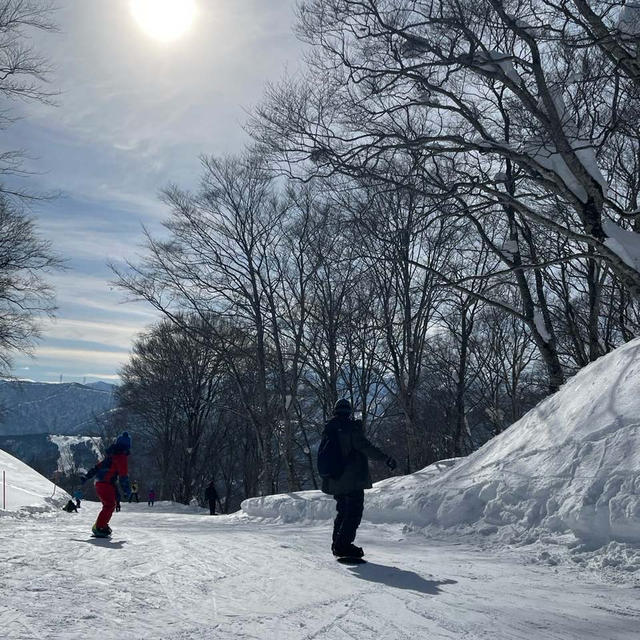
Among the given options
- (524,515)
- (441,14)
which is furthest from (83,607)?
(441,14)

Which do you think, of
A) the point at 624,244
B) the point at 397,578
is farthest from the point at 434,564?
the point at 624,244

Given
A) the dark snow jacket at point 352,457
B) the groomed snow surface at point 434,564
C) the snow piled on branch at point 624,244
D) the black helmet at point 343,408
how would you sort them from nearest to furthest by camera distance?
the groomed snow surface at point 434,564 < the dark snow jacket at point 352,457 < the black helmet at point 343,408 < the snow piled on branch at point 624,244

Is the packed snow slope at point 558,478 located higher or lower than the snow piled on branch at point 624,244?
lower

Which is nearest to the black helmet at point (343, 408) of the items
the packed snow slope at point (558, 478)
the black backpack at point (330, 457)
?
the black backpack at point (330, 457)

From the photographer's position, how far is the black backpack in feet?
19.9

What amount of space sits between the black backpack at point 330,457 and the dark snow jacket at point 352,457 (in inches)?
1.3

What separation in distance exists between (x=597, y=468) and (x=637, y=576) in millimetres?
1683

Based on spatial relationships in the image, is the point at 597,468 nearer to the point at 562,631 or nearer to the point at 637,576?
the point at 637,576

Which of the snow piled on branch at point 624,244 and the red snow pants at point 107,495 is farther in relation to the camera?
the snow piled on branch at point 624,244

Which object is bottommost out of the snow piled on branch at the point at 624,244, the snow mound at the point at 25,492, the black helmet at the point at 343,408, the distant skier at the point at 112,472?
the snow mound at the point at 25,492

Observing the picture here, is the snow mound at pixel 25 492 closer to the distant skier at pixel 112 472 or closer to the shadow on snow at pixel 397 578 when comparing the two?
the distant skier at pixel 112 472

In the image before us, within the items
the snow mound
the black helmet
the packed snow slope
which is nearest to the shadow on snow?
the black helmet

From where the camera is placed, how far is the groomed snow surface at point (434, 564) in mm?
3631

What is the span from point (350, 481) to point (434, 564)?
1215 millimetres
